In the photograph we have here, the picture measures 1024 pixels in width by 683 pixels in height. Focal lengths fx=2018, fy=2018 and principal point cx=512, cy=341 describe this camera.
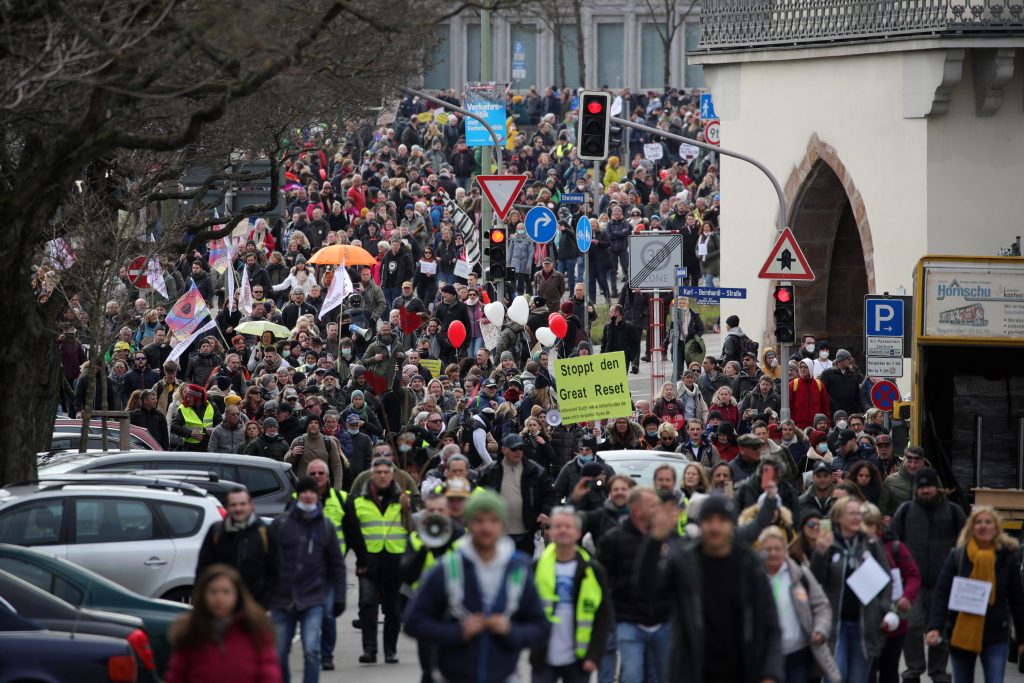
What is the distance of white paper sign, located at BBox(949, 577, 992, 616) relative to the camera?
12.8 meters

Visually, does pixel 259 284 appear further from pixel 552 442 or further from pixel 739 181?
pixel 552 442

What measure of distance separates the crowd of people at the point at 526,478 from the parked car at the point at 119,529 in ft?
3.96

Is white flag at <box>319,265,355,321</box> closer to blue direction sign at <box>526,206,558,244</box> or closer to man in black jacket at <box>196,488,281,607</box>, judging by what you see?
blue direction sign at <box>526,206,558,244</box>

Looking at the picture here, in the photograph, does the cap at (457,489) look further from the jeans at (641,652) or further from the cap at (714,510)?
the cap at (714,510)

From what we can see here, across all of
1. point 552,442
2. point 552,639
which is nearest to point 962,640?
point 552,639

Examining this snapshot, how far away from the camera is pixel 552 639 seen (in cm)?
1114

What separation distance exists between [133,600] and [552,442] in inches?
380

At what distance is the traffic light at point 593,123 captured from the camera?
26172mm

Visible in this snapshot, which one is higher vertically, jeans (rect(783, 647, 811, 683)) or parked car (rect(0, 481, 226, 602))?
parked car (rect(0, 481, 226, 602))

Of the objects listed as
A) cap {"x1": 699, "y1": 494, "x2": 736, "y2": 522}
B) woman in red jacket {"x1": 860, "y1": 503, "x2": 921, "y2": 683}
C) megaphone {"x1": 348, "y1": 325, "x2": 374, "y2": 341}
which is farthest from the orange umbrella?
cap {"x1": 699, "y1": 494, "x2": 736, "y2": 522}

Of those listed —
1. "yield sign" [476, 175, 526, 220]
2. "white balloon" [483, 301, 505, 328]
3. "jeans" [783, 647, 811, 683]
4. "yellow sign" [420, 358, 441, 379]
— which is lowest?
"jeans" [783, 647, 811, 683]

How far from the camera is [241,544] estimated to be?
12617mm

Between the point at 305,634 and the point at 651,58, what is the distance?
61655 millimetres

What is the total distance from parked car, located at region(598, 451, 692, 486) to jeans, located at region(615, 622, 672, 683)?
7614mm
